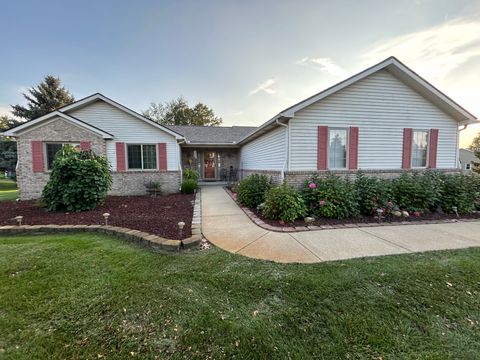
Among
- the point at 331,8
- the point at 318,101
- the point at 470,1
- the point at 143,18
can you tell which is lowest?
the point at 318,101

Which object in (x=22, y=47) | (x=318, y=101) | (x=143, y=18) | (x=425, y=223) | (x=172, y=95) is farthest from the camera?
(x=172, y=95)

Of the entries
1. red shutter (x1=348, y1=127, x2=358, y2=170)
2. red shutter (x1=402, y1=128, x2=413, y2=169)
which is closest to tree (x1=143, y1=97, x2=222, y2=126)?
red shutter (x1=348, y1=127, x2=358, y2=170)

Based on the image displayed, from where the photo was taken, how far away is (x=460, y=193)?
643 cm

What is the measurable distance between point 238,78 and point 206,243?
11093 mm

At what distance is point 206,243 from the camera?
405cm

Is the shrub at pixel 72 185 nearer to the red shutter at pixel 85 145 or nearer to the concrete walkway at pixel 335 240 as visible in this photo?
the red shutter at pixel 85 145

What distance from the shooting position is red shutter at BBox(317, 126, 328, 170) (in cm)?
696

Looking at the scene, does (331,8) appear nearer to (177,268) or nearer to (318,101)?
(318,101)

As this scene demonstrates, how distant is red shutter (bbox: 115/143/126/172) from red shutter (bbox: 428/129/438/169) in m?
13.3

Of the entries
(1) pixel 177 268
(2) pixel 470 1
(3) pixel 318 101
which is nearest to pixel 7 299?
(1) pixel 177 268

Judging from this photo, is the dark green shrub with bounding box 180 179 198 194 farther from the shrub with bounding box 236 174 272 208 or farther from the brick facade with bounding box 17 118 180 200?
the brick facade with bounding box 17 118 180 200

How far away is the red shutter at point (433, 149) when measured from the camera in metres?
7.87

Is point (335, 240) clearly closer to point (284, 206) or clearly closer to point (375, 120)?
point (284, 206)

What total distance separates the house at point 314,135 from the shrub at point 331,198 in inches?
31.0
